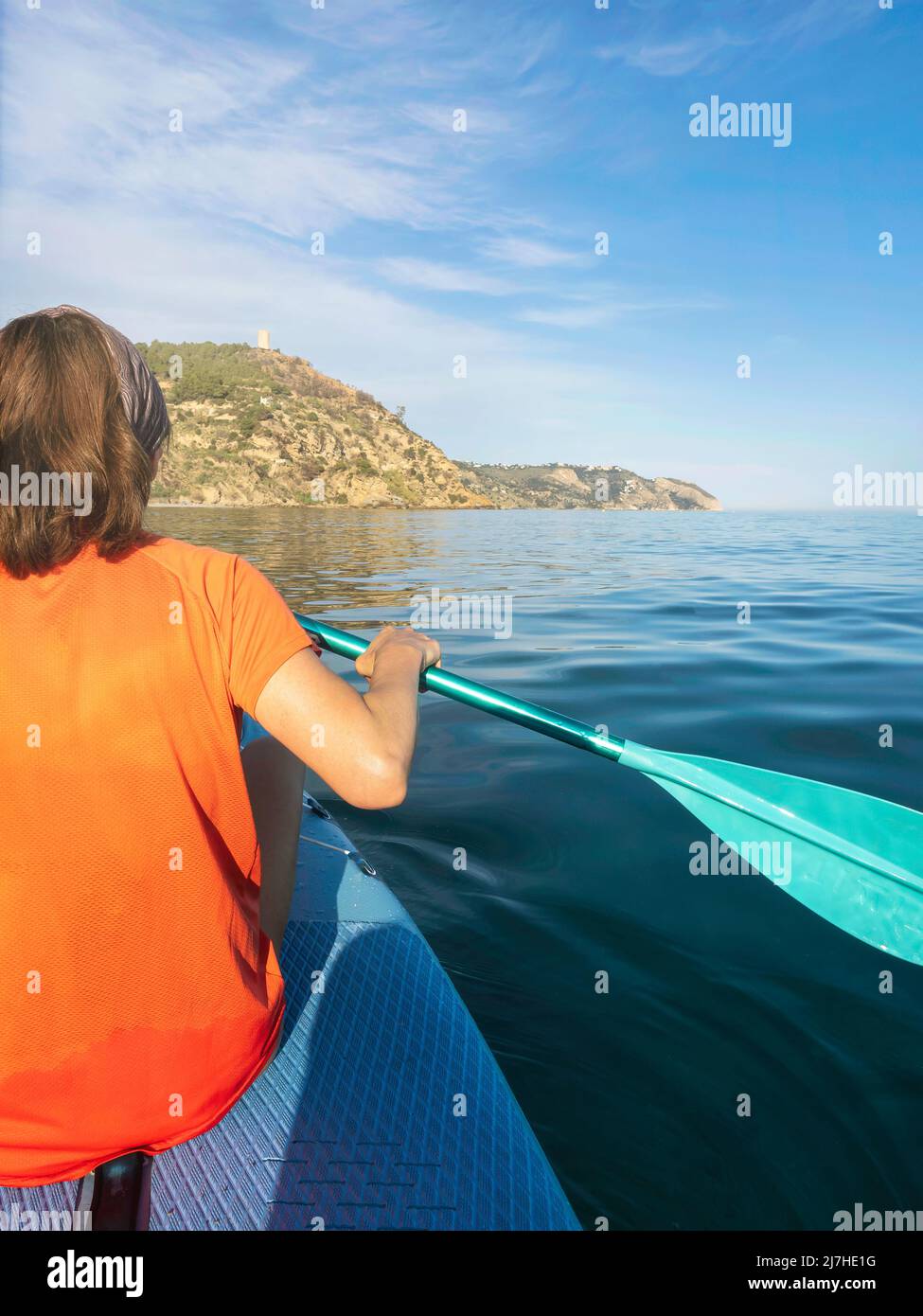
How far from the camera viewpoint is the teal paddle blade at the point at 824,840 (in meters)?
2.72

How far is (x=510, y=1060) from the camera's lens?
2.55 meters

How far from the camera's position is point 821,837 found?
2.78 metres

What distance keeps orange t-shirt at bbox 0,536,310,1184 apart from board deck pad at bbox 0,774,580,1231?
156 millimetres

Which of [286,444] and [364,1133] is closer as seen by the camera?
[364,1133]

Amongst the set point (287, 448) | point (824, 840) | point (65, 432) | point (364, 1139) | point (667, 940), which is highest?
point (287, 448)

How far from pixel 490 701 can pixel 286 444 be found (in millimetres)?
82113

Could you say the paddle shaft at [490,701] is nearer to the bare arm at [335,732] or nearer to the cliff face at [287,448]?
the bare arm at [335,732]

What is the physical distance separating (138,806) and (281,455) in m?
80.7

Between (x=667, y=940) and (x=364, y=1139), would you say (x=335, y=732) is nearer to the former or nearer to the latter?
(x=364, y=1139)

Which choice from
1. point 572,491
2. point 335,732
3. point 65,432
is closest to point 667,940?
point 335,732

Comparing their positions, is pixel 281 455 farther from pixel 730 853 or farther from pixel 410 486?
pixel 730 853

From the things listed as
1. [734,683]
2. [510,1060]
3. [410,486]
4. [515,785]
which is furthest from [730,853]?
[410,486]
